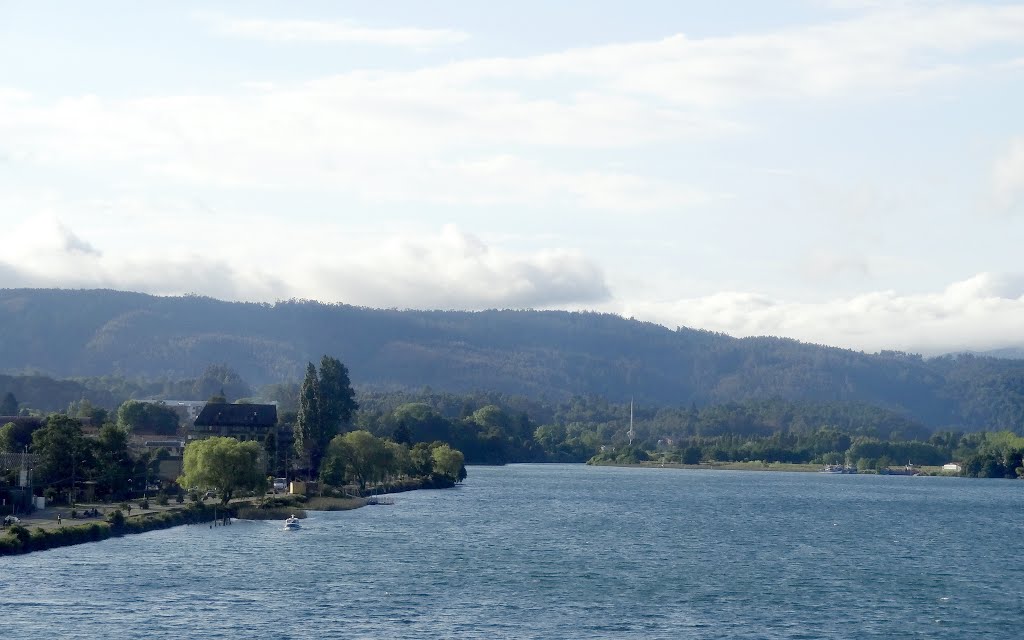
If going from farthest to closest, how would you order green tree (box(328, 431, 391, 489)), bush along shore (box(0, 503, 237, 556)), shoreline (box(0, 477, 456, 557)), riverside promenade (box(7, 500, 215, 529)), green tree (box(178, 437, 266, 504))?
green tree (box(328, 431, 391, 489)) < green tree (box(178, 437, 266, 504)) < riverside promenade (box(7, 500, 215, 529)) < shoreline (box(0, 477, 456, 557)) < bush along shore (box(0, 503, 237, 556))

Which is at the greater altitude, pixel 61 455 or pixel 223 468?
pixel 61 455

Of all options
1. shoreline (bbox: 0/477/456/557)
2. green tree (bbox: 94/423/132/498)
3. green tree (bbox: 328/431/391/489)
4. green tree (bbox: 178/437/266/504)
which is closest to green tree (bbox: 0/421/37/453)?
green tree (bbox: 94/423/132/498)

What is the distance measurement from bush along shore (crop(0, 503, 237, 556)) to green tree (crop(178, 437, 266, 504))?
88.8 inches

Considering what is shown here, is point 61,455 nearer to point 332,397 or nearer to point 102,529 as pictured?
point 102,529

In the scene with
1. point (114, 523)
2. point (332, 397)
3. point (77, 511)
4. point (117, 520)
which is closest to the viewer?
point (114, 523)

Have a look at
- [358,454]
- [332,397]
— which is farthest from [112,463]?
[332,397]

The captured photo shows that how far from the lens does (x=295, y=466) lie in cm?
18112

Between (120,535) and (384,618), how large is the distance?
148 feet

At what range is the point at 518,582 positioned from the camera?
88500mm

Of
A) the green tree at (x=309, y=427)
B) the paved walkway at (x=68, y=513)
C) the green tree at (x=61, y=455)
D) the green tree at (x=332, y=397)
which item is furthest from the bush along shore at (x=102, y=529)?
the green tree at (x=332, y=397)

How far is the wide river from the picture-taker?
71125mm

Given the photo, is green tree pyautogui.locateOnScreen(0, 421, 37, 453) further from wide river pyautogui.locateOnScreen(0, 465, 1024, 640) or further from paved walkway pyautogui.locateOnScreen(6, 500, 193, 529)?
wide river pyautogui.locateOnScreen(0, 465, 1024, 640)

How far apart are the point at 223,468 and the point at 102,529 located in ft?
85.6

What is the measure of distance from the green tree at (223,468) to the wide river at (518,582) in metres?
5.79
